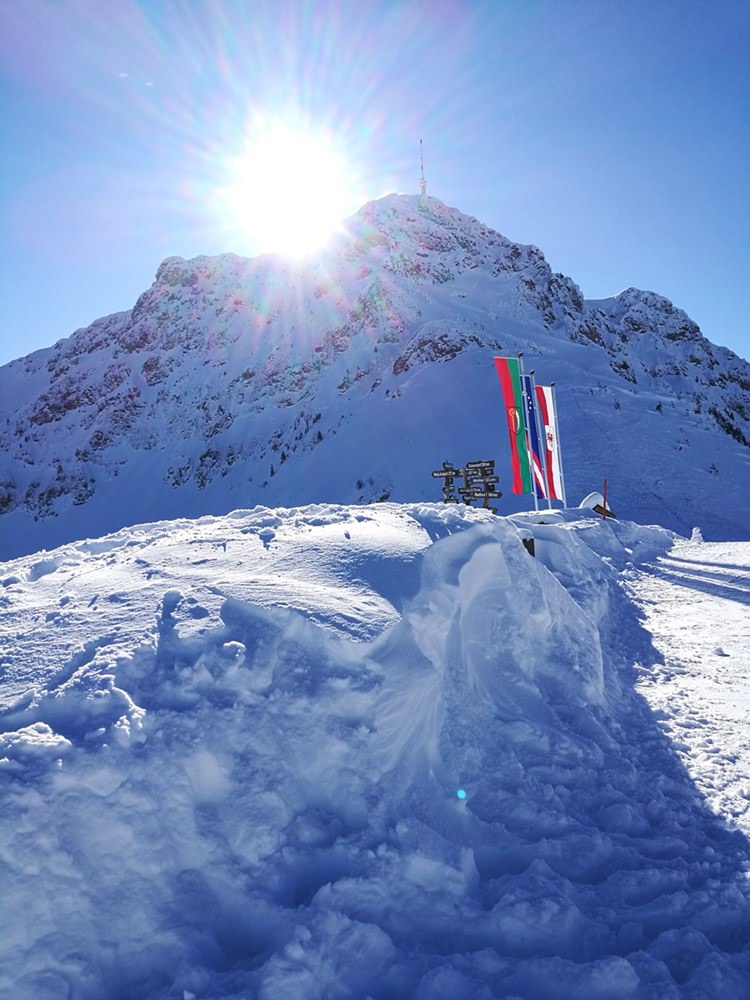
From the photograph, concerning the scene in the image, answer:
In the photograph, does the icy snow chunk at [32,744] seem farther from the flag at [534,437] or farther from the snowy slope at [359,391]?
the snowy slope at [359,391]

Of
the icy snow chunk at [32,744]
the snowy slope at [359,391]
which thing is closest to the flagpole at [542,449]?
the snowy slope at [359,391]

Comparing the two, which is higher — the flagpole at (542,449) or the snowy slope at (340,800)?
the flagpole at (542,449)

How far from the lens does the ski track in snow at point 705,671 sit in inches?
157

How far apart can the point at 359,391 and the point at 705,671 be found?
24230 millimetres

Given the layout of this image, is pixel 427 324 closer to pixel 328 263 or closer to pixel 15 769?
pixel 328 263

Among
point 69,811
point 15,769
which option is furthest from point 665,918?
point 15,769

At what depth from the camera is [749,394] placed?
3741cm

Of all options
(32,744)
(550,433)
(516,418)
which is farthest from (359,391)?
(32,744)

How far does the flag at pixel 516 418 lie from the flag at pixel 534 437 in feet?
0.39

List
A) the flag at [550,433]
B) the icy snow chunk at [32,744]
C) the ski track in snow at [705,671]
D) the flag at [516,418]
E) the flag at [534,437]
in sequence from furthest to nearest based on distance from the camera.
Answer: the flag at [550,433] → the flag at [534,437] → the flag at [516,418] → the ski track in snow at [705,671] → the icy snow chunk at [32,744]

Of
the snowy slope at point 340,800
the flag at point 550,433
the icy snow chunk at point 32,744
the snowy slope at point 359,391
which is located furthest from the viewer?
the snowy slope at point 359,391

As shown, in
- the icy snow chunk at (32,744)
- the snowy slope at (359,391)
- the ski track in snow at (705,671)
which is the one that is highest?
the snowy slope at (359,391)

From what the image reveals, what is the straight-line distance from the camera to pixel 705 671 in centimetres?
579

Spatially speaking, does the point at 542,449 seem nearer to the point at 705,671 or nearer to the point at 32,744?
the point at 705,671
